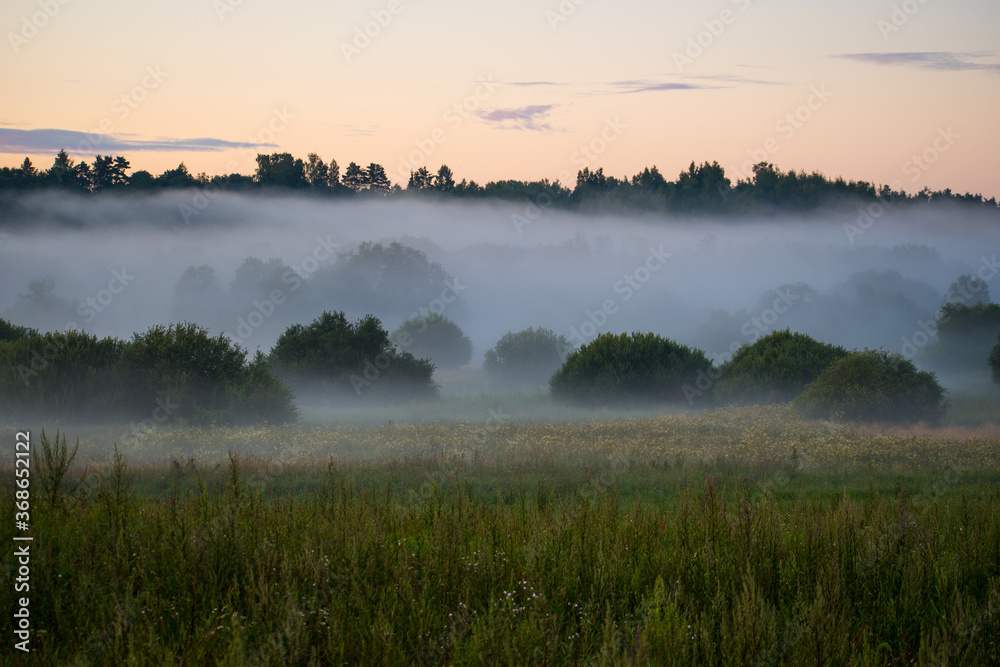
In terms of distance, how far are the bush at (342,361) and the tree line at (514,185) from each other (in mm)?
69949

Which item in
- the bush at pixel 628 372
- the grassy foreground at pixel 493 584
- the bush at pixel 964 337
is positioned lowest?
the grassy foreground at pixel 493 584

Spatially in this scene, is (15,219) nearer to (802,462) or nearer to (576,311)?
(576,311)

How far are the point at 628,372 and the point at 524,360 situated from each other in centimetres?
2016

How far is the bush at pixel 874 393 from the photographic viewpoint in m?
28.0

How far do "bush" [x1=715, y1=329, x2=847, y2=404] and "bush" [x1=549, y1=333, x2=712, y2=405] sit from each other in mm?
2367

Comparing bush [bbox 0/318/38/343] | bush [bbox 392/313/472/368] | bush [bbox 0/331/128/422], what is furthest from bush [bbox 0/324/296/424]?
bush [bbox 392/313/472/368]

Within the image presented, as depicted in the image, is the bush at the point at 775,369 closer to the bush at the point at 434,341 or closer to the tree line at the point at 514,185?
the bush at the point at 434,341

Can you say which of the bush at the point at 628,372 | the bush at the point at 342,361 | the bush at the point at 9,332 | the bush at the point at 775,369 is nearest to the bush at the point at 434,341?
the bush at the point at 342,361

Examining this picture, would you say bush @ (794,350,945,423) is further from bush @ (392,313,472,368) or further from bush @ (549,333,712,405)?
bush @ (392,313,472,368)

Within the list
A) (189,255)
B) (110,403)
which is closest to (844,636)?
(110,403)

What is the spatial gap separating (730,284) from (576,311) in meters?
47.1

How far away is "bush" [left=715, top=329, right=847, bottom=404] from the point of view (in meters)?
35.4

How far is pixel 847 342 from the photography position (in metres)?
101

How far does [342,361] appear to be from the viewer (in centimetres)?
3847
